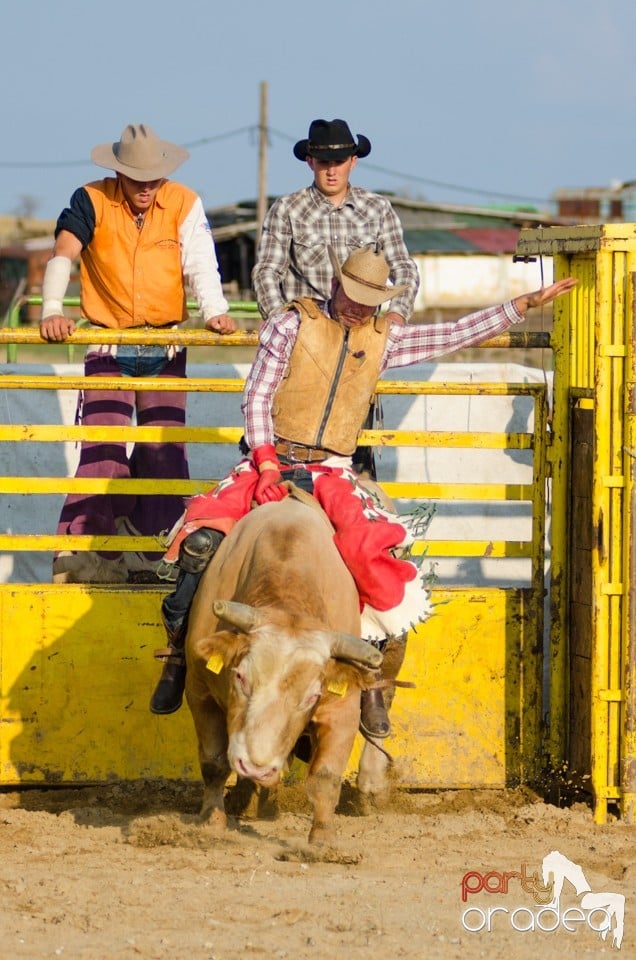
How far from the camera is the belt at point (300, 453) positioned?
6.47 meters

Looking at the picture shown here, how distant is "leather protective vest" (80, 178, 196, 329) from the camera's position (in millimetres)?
7441

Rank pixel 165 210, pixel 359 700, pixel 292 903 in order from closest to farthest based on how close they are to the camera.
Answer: pixel 292 903 < pixel 359 700 < pixel 165 210

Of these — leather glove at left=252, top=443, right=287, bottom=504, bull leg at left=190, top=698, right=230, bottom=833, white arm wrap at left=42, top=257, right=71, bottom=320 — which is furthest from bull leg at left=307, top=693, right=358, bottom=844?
white arm wrap at left=42, top=257, right=71, bottom=320

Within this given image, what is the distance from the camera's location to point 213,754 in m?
5.94

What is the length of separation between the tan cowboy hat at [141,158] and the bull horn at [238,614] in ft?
9.19

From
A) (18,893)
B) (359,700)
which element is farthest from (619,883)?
(18,893)

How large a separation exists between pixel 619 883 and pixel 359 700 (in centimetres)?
117

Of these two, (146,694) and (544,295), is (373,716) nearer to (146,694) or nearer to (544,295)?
(146,694)

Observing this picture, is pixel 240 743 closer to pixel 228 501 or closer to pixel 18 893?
pixel 18 893

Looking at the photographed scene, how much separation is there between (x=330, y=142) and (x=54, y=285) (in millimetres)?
1560

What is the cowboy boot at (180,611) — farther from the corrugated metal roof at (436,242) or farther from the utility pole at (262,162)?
the corrugated metal roof at (436,242)

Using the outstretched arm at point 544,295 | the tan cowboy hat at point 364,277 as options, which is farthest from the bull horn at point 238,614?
the outstretched arm at point 544,295

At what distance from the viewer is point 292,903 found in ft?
16.3

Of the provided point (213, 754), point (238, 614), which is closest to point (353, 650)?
point (238, 614)
